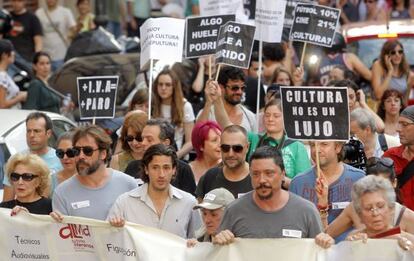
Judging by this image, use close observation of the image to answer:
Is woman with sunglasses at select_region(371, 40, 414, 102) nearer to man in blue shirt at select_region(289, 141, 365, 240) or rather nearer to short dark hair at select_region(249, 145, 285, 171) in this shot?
man in blue shirt at select_region(289, 141, 365, 240)

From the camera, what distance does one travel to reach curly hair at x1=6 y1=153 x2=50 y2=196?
1376cm

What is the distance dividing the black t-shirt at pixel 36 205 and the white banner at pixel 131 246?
329 mm

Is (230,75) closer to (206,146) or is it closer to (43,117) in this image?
(206,146)

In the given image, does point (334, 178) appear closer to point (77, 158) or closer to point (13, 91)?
point (77, 158)

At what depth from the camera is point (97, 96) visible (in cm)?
1667

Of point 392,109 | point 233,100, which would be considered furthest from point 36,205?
point 392,109

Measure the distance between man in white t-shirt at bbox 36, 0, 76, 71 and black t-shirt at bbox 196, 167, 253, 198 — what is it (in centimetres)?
1204

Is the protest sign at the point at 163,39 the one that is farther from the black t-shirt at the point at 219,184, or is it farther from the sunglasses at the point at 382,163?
the sunglasses at the point at 382,163

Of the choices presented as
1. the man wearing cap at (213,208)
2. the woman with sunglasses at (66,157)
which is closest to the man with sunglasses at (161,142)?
the woman with sunglasses at (66,157)

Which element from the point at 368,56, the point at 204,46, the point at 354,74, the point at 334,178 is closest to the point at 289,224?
the point at 334,178

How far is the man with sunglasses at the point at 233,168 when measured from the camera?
13.9 meters

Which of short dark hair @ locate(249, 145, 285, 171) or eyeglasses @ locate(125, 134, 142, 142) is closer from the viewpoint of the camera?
short dark hair @ locate(249, 145, 285, 171)

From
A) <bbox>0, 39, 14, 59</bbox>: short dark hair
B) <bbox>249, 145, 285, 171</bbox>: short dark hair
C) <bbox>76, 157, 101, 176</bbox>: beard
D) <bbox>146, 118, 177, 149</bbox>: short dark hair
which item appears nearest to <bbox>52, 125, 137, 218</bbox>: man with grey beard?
<bbox>76, 157, 101, 176</bbox>: beard

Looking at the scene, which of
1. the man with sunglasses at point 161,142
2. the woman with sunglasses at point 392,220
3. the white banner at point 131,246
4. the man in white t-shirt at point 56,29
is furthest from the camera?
the man in white t-shirt at point 56,29
